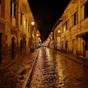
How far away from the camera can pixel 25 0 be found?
35375 mm

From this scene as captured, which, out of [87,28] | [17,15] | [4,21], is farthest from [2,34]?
[87,28]

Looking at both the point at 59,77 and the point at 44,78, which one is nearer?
the point at 44,78

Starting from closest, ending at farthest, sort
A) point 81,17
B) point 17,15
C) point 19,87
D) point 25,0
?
point 19,87, point 17,15, point 81,17, point 25,0

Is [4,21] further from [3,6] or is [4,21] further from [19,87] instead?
[19,87]

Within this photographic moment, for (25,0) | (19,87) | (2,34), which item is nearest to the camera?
(19,87)

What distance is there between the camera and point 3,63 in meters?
20.5

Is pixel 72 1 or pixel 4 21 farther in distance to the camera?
pixel 72 1


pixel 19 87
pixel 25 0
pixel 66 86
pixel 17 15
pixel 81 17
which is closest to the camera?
pixel 19 87

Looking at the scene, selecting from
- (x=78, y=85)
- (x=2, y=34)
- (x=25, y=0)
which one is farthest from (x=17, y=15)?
(x=78, y=85)

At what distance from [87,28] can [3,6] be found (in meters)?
11.5

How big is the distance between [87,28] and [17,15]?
25.1ft

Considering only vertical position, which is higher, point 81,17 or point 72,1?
point 72,1

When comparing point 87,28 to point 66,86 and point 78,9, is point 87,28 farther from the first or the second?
point 66,86

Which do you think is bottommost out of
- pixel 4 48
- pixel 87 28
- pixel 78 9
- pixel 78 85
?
pixel 78 85
